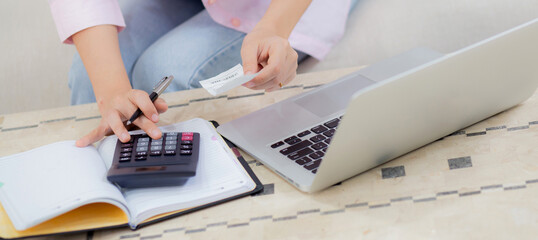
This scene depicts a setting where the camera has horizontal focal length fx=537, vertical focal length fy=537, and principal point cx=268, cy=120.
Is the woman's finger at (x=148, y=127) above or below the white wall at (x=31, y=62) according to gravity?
above

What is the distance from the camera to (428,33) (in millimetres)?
1207

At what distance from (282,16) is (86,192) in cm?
47

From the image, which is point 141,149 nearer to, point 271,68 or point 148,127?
point 148,127

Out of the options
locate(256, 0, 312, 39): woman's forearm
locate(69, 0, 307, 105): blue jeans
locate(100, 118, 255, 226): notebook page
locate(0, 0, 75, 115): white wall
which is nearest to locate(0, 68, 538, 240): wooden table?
locate(100, 118, 255, 226): notebook page

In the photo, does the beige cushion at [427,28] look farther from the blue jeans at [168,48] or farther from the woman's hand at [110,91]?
the woman's hand at [110,91]

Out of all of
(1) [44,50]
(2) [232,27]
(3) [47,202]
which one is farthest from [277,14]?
(1) [44,50]

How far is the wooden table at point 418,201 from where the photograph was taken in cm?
56

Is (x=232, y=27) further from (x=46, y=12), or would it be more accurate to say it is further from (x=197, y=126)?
(x=46, y=12)

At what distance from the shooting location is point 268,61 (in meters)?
0.77

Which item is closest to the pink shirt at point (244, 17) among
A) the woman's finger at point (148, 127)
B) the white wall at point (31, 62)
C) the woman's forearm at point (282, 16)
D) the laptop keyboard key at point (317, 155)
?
the woman's forearm at point (282, 16)

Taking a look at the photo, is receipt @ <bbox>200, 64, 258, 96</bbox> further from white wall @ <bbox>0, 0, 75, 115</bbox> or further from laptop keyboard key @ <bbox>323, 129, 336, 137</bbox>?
white wall @ <bbox>0, 0, 75, 115</bbox>

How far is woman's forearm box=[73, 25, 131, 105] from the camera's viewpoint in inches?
34.6

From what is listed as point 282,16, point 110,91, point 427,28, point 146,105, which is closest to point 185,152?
point 146,105

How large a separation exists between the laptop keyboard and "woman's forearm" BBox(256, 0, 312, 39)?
0.24 meters
